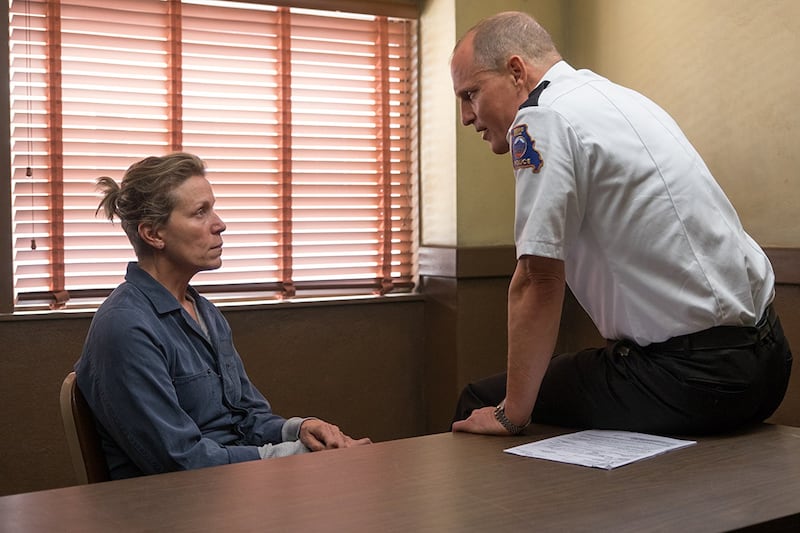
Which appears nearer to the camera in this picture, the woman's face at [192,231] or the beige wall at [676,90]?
the woman's face at [192,231]

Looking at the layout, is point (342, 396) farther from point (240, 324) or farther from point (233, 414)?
point (233, 414)

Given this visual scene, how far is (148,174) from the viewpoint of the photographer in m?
2.31

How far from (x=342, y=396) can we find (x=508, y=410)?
190 centimetres

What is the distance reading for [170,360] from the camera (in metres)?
2.11

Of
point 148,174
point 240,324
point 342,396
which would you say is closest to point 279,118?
point 240,324

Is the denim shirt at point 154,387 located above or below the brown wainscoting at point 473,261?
below

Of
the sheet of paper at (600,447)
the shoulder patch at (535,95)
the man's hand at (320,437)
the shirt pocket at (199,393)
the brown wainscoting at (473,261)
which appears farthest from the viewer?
the brown wainscoting at (473,261)

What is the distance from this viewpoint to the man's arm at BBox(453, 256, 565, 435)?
6.29ft

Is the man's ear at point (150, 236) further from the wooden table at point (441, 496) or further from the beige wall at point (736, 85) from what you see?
the beige wall at point (736, 85)

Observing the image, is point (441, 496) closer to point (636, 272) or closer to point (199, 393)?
point (636, 272)

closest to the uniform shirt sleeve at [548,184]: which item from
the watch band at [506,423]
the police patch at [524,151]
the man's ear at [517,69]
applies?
the police patch at [524,151]

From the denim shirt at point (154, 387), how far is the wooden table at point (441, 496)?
0.29 meters

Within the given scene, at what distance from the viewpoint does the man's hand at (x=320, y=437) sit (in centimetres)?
225

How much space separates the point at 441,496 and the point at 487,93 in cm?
105
